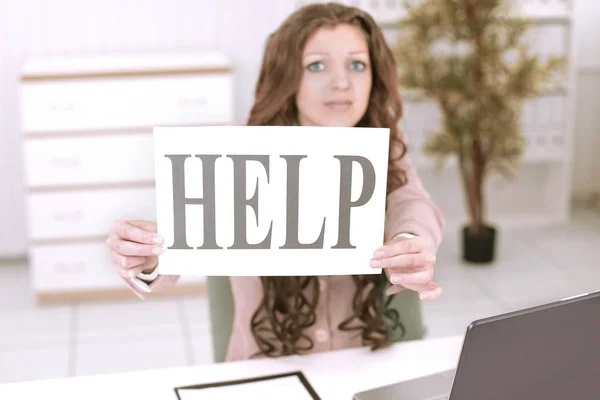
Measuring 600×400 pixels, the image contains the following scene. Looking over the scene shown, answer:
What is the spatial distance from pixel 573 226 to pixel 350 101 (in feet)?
10.6

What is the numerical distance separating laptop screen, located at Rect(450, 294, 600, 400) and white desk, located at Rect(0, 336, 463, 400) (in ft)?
1.32

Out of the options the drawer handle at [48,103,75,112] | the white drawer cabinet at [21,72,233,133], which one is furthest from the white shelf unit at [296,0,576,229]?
the drawer handle at [48,103,75,112]

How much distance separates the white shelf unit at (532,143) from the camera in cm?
403

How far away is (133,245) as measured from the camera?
129 centimetres

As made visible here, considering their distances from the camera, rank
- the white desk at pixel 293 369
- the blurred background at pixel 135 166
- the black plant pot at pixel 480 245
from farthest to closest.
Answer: the black plant pot at pixel 480 245, the blurred background at pixel 135 166, the white desk at pixel 293 369

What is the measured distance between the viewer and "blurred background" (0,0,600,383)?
10.8 ft

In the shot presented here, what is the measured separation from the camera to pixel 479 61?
3.55 metres

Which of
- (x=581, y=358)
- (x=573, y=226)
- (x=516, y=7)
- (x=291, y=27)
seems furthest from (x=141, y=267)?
(x=573, y=226)

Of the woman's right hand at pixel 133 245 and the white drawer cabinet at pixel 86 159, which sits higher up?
the woman's right hand at pixel 133 245

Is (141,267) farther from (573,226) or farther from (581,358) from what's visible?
(573,226)

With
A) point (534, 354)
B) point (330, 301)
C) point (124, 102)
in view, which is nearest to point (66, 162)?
point (124, 102)

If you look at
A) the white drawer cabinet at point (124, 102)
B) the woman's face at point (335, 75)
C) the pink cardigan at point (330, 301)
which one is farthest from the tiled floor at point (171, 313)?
the woman's face at point (335, 75)

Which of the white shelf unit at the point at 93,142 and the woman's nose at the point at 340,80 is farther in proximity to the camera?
the white shelf unit at the point at 93,142

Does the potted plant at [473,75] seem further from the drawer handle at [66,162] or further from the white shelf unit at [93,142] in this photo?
the drawer handle at [66,162]
